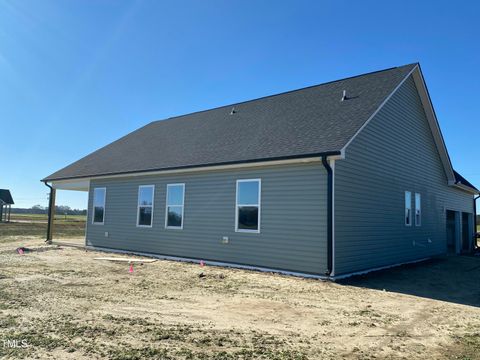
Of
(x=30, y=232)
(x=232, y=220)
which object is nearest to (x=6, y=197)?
(x=30, y=232)

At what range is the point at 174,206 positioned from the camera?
520 inches

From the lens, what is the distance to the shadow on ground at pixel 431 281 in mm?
8102

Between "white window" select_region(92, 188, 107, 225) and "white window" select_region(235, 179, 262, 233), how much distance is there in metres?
7.45

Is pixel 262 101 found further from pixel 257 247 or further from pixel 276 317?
pixel 276 317

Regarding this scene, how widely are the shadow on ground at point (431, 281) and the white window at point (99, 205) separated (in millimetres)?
10992

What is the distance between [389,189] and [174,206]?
23.9 ft

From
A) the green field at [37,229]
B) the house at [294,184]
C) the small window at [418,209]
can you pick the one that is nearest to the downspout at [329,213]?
the house at [294,184]

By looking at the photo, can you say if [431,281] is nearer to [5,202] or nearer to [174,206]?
[174,206]

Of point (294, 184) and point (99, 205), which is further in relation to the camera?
point (99, 205)

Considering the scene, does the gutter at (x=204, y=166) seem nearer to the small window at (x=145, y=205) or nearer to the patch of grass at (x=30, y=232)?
the small window at (x=145, y=205)

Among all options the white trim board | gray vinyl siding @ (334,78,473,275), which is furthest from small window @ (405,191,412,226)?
the white trim board

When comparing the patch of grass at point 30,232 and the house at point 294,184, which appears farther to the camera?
the patch of grass at point 30,232

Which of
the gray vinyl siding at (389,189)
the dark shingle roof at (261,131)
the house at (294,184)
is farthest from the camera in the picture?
the dark shingle roof at (261,131)

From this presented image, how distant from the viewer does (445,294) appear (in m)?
8.19
